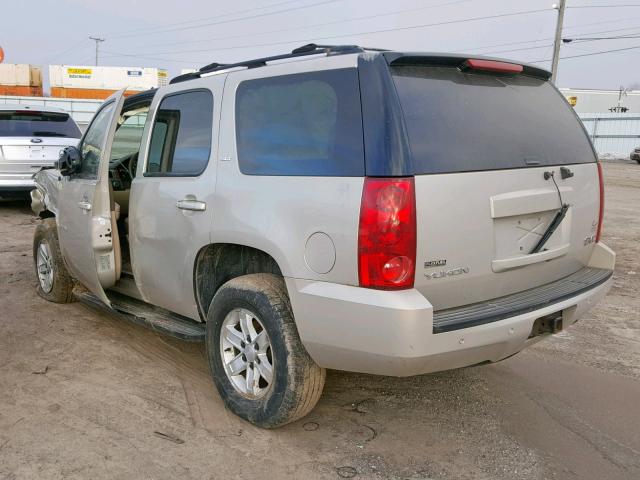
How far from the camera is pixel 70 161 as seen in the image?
4.65 metres

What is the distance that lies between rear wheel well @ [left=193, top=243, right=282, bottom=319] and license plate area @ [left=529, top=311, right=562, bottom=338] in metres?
1.43

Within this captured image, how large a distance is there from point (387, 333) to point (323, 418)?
43.3 inches

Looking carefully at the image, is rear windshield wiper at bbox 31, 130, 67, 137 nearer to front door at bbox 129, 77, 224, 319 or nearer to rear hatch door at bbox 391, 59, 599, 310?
front door at bbox 129, 77, 224, 319

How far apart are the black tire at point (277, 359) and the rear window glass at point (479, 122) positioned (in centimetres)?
103

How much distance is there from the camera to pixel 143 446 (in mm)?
3084

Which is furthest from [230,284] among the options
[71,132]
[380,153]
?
[71,132]

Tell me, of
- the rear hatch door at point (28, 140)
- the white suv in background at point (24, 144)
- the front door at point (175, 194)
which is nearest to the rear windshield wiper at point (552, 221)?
the front door at point (175, 194)

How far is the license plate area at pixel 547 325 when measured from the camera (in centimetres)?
308

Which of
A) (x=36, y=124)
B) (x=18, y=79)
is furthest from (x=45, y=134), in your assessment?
(x=18, y=79)

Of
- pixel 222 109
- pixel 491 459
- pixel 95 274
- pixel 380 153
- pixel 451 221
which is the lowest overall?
pixel 491 459

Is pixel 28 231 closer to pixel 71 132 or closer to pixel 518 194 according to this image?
pixel 71 132

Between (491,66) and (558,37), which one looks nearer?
(491,66)

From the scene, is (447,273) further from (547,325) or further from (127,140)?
(127,140)

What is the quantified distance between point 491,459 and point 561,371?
4.72 feet
